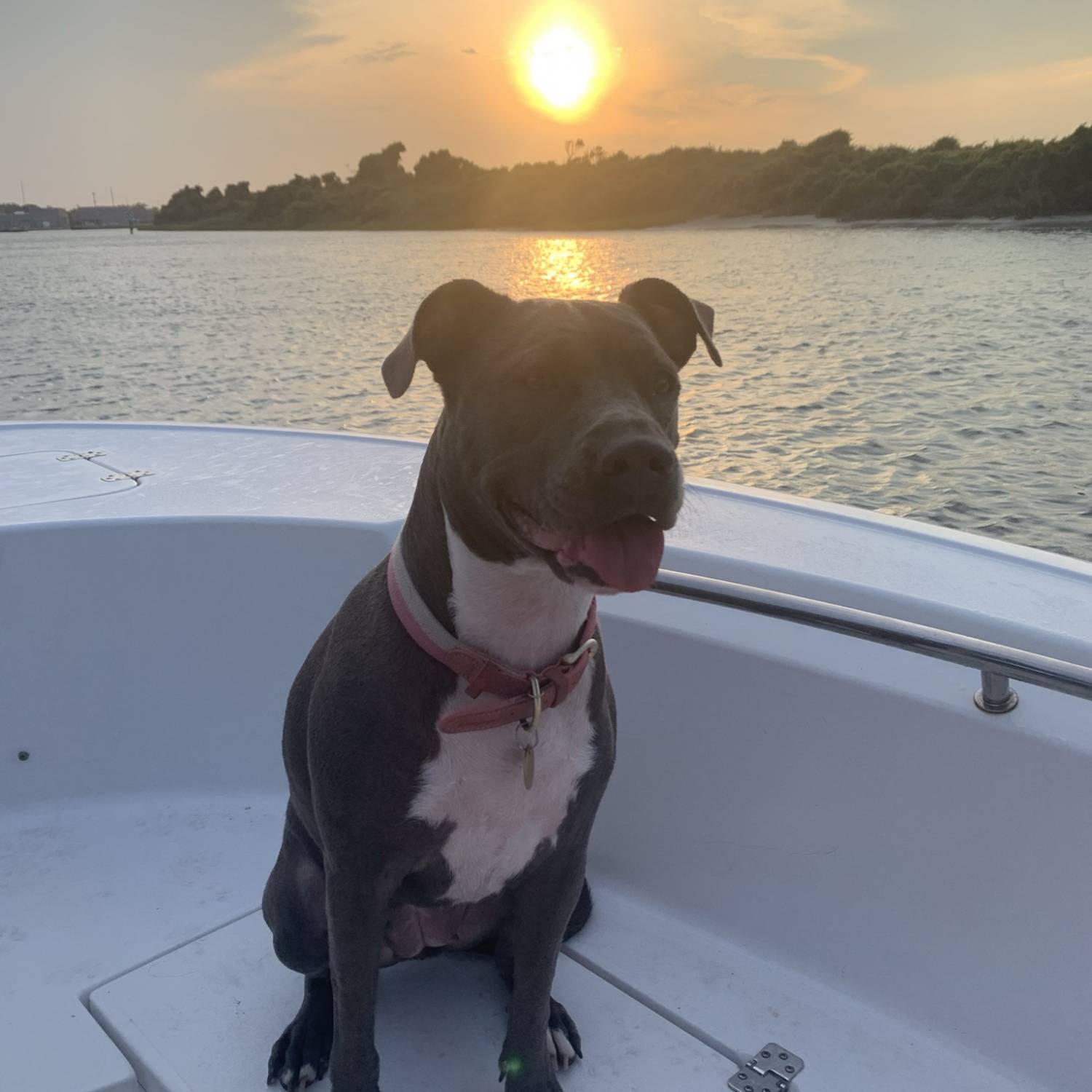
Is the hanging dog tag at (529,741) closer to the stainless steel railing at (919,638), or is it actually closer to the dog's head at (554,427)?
the dog's head at (554,427)

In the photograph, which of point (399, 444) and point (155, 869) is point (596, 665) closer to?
point (155, 869)

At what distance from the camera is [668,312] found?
201cm

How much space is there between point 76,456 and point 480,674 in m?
2.39

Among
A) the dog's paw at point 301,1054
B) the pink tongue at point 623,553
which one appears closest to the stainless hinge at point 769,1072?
the dog's paw at point 301,1054

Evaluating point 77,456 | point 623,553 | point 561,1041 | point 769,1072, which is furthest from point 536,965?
point 77,456

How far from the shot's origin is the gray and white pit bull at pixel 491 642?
153 centimetres

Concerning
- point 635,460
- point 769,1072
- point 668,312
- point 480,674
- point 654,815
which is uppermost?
point 668,312

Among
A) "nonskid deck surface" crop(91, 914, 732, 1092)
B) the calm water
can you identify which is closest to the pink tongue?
"nonskid deck surface" crop(91, 914, 732, 1092)

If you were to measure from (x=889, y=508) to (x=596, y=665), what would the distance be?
15.0 feet

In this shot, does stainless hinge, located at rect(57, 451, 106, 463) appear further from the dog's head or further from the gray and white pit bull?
the dog's head

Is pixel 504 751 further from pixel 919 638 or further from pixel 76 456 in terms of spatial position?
pixel 76 456

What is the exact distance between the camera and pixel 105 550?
105 inches

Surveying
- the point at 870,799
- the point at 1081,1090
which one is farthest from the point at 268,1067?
the point at 1081,1090

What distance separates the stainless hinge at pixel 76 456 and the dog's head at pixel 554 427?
82.3 inches
